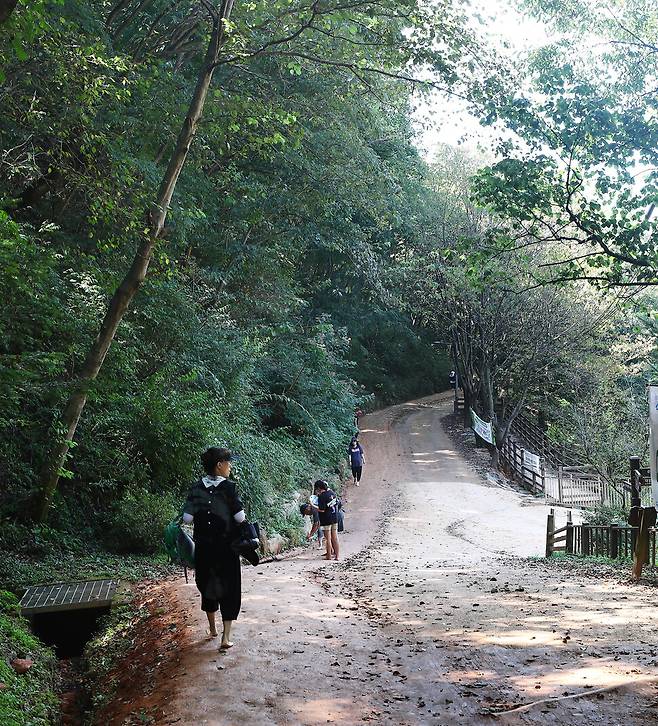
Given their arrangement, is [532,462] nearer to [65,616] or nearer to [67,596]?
[67,596]

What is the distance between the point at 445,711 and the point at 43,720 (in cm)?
324

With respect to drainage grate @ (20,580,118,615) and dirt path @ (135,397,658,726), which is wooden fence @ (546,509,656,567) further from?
drainage grate @ (20,580,118,615)

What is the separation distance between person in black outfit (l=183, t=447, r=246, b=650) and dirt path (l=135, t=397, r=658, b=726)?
0.45 metres

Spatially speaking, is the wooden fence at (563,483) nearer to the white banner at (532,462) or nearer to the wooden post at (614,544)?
the white banner at (532,462)

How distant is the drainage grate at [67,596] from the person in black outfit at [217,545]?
3.14 meters

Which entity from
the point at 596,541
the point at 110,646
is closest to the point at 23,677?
the point at 110,646

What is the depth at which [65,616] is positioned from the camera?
28.9 ft

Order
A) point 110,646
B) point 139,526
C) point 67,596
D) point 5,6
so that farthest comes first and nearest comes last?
1. point 139,526
2. point 67,596
3. point 110,646
4. point 5,6

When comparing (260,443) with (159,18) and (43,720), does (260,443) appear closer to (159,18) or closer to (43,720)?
(159,18)

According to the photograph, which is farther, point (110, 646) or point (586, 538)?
point (586, 538)

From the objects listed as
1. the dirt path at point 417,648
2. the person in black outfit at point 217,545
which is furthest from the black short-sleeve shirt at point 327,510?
the person in black outfit at point 217,545

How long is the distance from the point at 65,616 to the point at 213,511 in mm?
3712

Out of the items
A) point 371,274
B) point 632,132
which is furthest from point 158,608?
point 371,274

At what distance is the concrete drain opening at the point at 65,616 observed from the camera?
8.64m
